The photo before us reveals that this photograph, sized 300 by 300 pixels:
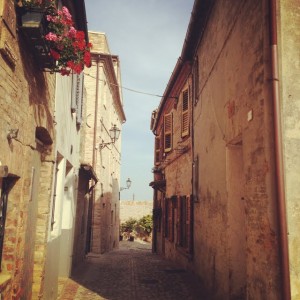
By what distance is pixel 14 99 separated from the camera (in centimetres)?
395

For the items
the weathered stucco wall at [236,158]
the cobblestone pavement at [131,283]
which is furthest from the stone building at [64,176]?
the weathered stucco wall at [236,158]

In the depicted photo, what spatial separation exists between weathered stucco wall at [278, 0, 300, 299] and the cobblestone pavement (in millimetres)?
4198

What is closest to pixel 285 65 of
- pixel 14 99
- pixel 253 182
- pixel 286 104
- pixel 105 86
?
pixel 286 104

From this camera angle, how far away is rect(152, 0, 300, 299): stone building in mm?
4320

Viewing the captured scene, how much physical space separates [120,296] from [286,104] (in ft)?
19.0

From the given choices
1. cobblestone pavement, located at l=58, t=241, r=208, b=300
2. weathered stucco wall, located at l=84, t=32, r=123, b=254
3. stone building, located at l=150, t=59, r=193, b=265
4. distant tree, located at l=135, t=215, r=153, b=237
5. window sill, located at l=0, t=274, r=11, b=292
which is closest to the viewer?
window sill, located at l=0, t=274, r=11, b=292

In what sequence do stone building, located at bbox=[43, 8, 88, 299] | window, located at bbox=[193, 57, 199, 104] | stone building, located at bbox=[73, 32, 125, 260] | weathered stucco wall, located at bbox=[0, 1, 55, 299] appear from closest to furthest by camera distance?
weathered stucco wall, located at bbox=[0, 1, 55, 299] < stone building, located at bbox=[43, 8, 88, 299] < window, located at bbox=[193, 57, 199, 104] < stone building, located at bbox=[73, 32, 125, 260]

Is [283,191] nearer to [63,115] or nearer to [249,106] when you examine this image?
[249,106]

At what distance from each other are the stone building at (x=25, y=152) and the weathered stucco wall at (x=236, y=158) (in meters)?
3.06

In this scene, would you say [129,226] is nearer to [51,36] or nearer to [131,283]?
[131,283]

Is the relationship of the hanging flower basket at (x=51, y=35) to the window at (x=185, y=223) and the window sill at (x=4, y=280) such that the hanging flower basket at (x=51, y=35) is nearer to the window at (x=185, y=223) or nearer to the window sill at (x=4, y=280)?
the window sill at (x=4, y=280)

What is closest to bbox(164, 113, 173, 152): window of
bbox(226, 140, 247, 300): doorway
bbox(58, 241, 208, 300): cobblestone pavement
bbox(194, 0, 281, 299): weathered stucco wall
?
bbox(194, 0, 281, 299): weathered stucco wall

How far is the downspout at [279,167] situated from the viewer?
161 inches

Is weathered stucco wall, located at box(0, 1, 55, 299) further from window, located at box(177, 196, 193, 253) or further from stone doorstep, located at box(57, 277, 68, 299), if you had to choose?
window, located at box(177, 196, 193, 253)
